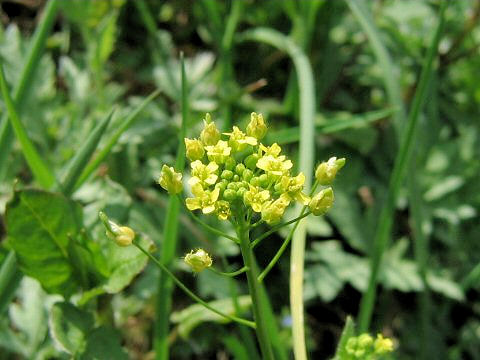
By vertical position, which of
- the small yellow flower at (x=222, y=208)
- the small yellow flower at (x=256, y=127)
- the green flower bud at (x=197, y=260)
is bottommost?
the green flower bud at (x=197, y=260)

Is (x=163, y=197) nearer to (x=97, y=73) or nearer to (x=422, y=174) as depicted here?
(x=97, y=73)

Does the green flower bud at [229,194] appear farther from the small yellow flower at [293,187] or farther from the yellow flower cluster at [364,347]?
the yellow flower cluster at [364,347]

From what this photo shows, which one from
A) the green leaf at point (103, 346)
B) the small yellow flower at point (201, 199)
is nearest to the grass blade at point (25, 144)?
the green leaf at point (103, 346)

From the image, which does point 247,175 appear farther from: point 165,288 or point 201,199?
point 165,288

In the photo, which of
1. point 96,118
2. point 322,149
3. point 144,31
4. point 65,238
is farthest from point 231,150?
point 144,31

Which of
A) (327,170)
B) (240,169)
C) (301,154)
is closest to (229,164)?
(240,169)
